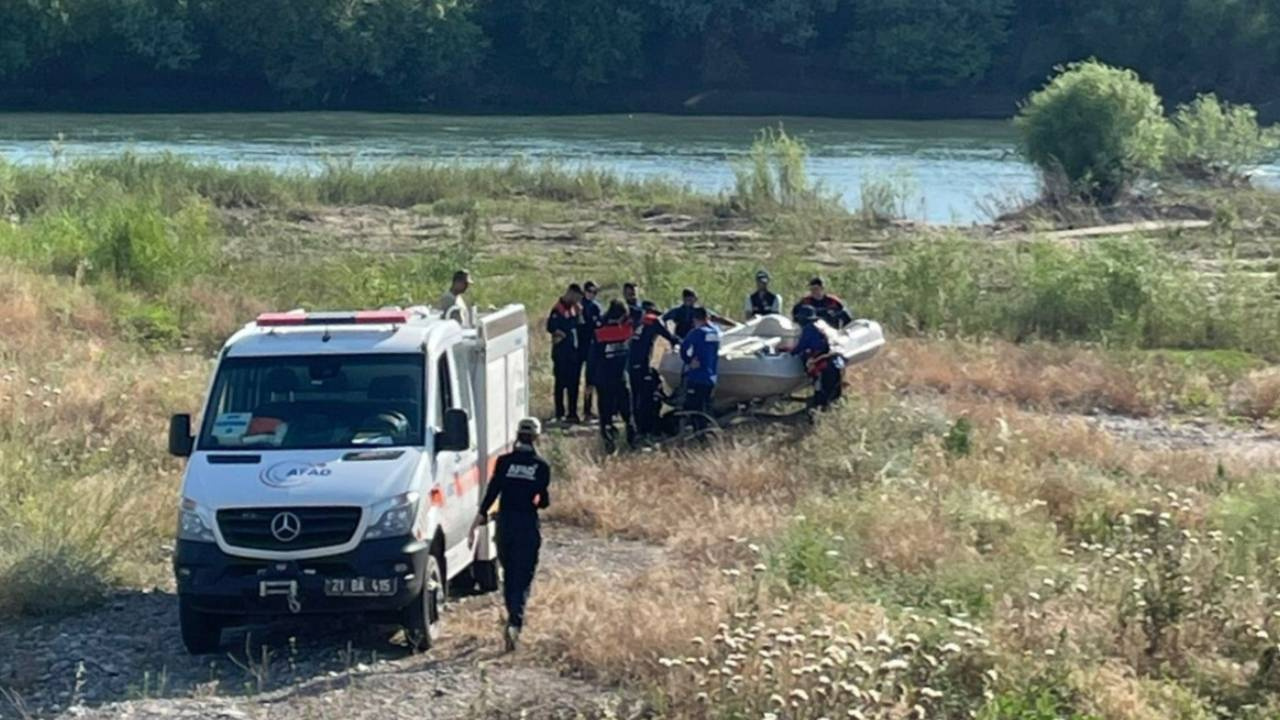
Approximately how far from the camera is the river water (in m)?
52.0

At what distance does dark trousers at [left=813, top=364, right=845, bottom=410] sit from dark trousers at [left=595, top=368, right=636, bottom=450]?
1.95m

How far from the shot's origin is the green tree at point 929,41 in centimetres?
8638

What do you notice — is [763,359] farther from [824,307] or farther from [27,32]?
[27,32]

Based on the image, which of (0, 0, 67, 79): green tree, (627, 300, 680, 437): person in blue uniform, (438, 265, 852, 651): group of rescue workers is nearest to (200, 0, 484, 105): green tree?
(0, 0, 67, 79): green tree

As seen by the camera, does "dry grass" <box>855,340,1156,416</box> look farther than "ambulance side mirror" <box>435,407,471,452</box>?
Yes

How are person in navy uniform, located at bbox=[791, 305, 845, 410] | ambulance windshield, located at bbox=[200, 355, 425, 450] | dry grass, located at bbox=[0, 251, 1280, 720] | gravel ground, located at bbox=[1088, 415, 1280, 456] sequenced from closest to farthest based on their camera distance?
dry grass, located at bbox=[0, 251, 1280, 720] < ambulance windshield, located at bbox=[200, 355, 425, 450] < person in navy uniform, located at bbox=[791, 305, 845, 410] < gravel ground, located at bbox=[1088, 415, 1280, 456]

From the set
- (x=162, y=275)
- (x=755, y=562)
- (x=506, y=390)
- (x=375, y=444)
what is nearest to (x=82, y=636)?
(x=375, y=444)

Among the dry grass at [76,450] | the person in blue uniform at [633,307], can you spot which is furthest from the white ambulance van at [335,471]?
the person in blue uniform at [633,307]

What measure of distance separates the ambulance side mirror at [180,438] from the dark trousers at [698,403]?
7975 mm

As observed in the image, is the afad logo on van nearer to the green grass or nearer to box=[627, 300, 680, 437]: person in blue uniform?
box=[627, 300, 680, 437]: person in blue uniform

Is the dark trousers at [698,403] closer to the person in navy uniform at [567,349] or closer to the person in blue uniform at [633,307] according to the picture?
the person in blue uniform at [633,307]

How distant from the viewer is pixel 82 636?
494 inches

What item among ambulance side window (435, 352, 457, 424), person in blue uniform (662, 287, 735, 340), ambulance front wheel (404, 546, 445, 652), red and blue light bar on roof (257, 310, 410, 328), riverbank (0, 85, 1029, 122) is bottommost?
riverbank (0, 85, 1029, 122)

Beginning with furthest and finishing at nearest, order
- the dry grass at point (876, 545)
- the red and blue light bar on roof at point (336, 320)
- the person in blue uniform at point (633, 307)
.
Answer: the person in blue uniform at point (633, 307)
the red and blue light bar on roof at point (336, 320)
the dry grass at point (876, 545)
